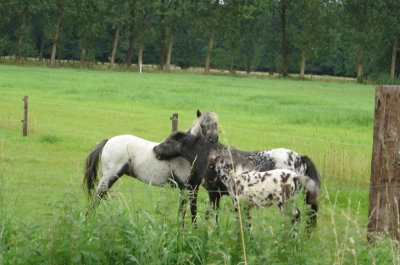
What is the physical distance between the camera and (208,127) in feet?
32.1

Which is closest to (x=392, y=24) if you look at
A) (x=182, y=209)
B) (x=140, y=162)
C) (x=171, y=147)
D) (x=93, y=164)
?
(x=93, y=164)

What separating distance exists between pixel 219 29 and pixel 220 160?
74.5m

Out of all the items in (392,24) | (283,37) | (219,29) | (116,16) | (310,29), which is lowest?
(283,37)

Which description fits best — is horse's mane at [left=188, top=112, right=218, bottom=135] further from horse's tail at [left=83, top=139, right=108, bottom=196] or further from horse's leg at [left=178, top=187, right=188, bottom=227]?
horse's leg at [left=178, top=187, right=188, bottom=227]

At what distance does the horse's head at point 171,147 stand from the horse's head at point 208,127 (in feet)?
0.72

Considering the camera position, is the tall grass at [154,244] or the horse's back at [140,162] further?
the horse's back at [140,162]

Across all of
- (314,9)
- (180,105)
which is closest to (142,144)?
(180,105)

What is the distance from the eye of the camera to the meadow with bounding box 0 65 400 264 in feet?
20.0

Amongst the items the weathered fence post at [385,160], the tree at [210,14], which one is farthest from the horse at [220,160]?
the tree at [210,14]

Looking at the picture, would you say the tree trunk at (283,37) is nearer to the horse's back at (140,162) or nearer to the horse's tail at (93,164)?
the horse's tail at (93,164)

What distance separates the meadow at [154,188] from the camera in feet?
20.0

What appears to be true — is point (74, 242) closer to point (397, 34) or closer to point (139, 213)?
point (139, 213)

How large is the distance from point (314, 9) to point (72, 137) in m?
63.7

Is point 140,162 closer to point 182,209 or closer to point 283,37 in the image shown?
point 182,209
